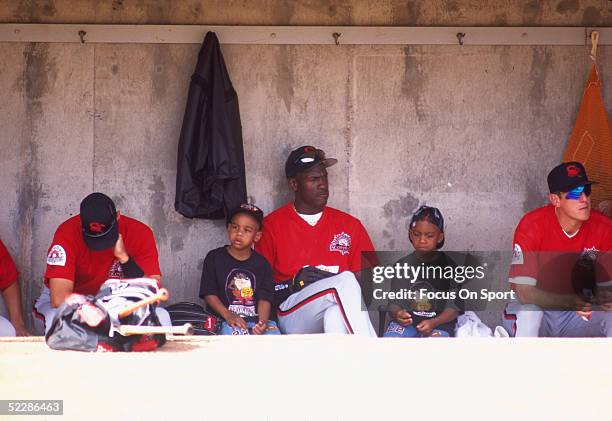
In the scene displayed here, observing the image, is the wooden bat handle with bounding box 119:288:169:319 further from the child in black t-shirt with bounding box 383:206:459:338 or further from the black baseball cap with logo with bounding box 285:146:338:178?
the black baseball cap with logo with bounding box 285:146:338:178

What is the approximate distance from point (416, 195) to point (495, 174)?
452mm

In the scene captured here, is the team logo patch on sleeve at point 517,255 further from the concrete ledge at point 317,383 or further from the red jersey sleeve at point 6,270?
the red jersey sleeve at point 6,270

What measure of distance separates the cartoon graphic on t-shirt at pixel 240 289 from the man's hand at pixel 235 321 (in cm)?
13

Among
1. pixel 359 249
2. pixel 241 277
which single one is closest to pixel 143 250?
pixel 241 277

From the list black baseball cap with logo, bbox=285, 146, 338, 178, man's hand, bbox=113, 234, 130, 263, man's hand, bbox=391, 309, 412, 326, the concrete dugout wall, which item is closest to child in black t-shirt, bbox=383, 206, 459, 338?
man's hand, bbox=391, 309, 412, 326

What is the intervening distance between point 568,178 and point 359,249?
3.66 ft

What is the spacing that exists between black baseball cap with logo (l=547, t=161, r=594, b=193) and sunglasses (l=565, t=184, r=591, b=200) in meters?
0.02

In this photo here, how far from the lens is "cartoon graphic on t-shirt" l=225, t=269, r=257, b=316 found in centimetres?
514

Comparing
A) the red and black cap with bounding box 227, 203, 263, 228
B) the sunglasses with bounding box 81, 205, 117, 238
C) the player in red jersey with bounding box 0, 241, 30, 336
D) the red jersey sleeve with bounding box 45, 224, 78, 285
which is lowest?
the player in red jersey with bounding box 0, 241, 30, 336

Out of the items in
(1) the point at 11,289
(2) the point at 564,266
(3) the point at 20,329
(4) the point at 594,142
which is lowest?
(3) the point at 20,329

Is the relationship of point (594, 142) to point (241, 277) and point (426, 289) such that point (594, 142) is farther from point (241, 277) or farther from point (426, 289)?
point (241, 277)

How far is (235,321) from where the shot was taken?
16.3 feet

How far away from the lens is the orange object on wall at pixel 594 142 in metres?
5.63

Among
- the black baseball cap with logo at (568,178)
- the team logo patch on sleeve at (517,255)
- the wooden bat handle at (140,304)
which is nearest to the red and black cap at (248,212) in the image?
the team logo patch on sleeve at (517,255)
